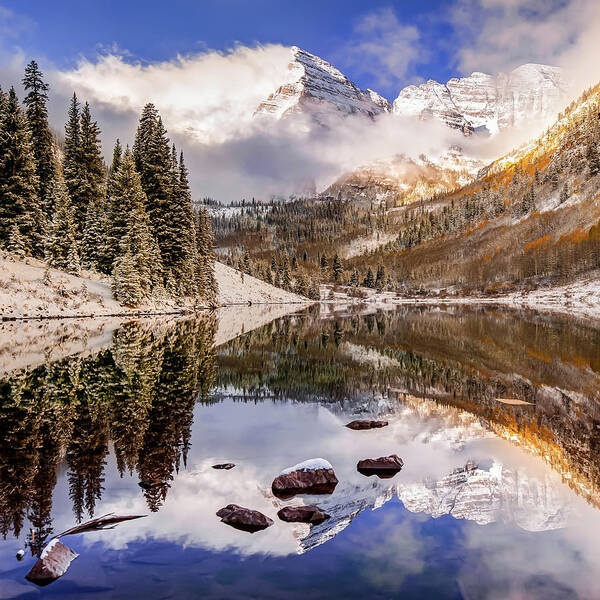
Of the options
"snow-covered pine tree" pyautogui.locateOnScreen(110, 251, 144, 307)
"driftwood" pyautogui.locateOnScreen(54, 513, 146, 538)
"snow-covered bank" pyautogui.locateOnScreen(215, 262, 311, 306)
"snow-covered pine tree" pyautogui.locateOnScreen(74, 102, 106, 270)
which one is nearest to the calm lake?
"driftwood" pyautogui.locateOnScreen(54, 513, 146, 538)

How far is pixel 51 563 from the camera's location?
5.77 m

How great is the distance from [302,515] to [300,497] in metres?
0.93

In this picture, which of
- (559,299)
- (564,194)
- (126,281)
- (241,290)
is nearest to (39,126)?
(126,281)

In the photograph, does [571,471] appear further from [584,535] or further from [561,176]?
[561,176]

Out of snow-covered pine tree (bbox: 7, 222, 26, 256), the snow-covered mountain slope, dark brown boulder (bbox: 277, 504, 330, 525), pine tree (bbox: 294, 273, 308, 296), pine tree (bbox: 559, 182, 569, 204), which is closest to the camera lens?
dark brown boulder (bbox: 277, 504, 330, 525)

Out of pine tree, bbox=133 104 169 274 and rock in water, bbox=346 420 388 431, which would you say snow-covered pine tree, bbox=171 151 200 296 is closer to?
pine tree, bbox=133 104 169 274

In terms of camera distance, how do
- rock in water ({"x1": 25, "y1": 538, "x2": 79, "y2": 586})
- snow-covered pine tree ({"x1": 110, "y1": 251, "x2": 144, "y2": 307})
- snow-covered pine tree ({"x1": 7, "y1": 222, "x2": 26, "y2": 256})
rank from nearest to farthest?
rock in water ({"x1": 25, "y1": 538, "x2": 79, "y2": 586}) → snow-covered pine tree ({"x1": 7, "y1": 222, "x2": 26, "y2": 256}) → snow-covered pine tree ({"x1": 110, "y1": 251, "x2": 144, "y2": 307})

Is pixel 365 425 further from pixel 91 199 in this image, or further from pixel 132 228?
pixel 91 199

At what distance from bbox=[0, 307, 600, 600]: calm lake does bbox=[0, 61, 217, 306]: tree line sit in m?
38.2

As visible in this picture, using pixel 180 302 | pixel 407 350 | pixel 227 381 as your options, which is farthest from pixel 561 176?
pixel 227 381

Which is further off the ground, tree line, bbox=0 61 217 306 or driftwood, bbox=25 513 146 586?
tree line, bbox=0 61 217 306

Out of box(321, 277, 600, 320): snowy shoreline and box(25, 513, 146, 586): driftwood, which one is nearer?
box(25, 513, 146, 586): driftwood

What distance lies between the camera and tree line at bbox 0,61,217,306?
51594 millimetres

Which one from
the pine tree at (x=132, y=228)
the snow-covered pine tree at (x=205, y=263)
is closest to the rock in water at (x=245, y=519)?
the pine tree at (x=132, y=228)
